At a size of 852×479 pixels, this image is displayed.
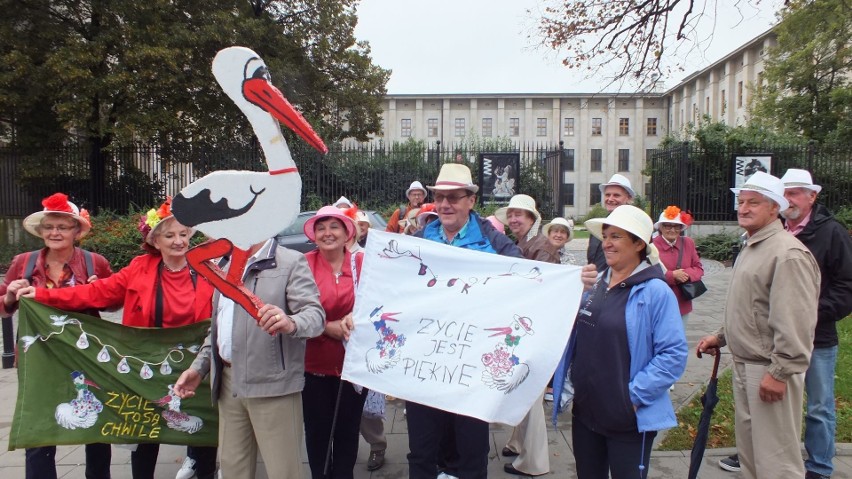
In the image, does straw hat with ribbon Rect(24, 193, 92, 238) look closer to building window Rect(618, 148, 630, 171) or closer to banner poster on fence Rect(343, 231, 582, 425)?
banner poster on fence Rect(343, 231, 582, 425)

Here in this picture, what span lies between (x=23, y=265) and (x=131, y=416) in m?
1.22

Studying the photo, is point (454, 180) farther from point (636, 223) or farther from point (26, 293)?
point (26, 293)

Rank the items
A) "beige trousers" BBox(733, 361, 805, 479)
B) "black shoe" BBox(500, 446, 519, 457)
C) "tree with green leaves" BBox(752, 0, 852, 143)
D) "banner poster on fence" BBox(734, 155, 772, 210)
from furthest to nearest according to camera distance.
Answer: "tree with green leaves" BBox(752, 0, 852, 143)
"banner poster on fence" BBox(734, 155, 772, 210)
"black shoe" BBox(500, 446, 519, 457)
"beige trousers" BBox(733, 361, 805, 479)

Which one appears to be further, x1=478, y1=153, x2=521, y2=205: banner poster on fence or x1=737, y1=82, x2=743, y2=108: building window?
x1=737, y1=82, x2=743, y2=108: building window

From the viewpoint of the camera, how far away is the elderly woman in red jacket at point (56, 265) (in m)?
3.55

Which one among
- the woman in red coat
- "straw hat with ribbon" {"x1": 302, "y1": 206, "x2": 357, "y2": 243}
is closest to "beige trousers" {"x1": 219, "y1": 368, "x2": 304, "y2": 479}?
"straw hat with ribbon" {"x1": 302, "y1": 206, "x2": 357, "y2": 243}

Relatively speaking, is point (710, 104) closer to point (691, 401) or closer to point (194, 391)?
point (691, 401)

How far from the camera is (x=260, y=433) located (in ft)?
9.77

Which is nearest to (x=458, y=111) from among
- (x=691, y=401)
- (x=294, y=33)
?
(x=294, y=33)

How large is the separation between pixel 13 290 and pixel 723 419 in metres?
5.53

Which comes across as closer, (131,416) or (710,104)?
(131,416)

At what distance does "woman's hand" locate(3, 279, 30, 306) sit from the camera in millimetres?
3461

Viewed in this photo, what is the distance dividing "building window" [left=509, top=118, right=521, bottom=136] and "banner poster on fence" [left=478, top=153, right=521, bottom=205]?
1864 inches

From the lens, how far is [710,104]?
54656 millimetres
